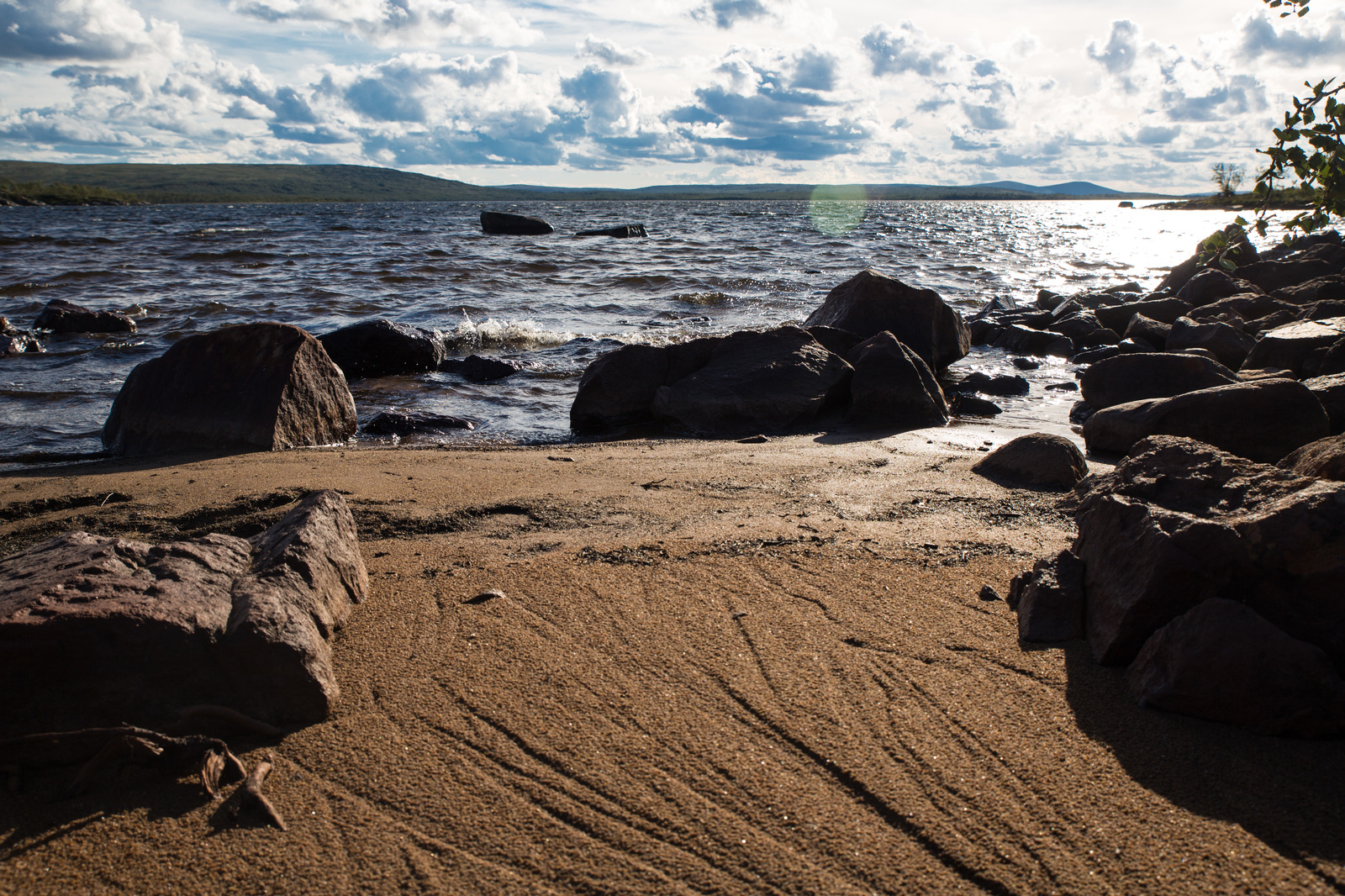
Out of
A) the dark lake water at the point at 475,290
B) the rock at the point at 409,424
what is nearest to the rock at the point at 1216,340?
the dark lake water at the point at 475,290

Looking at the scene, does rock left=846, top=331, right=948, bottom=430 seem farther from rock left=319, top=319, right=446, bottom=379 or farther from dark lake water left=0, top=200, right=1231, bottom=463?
rock left=319, top=319, right=446, bottom=379

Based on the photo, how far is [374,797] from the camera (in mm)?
1756

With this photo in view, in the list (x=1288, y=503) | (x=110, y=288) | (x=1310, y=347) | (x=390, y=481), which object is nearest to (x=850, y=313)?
(x=1310, y=347)

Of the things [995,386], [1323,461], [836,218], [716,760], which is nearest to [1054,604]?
[1323,461]

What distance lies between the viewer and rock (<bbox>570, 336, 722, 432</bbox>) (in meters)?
6.26

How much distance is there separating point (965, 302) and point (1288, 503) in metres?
12.9

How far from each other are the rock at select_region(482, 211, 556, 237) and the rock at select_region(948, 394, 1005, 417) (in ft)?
95.1

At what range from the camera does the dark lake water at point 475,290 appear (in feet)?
23.4

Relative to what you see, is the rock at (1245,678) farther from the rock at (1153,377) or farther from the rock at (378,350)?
the rock at (378,350)

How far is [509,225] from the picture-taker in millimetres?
34344

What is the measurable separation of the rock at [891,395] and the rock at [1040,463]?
1.61 metres

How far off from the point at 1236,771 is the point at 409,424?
5515 mm

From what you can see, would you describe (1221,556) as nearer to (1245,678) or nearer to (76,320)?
(1245,678)

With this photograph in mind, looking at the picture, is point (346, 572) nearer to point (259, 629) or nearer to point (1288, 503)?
point (259, 629)
